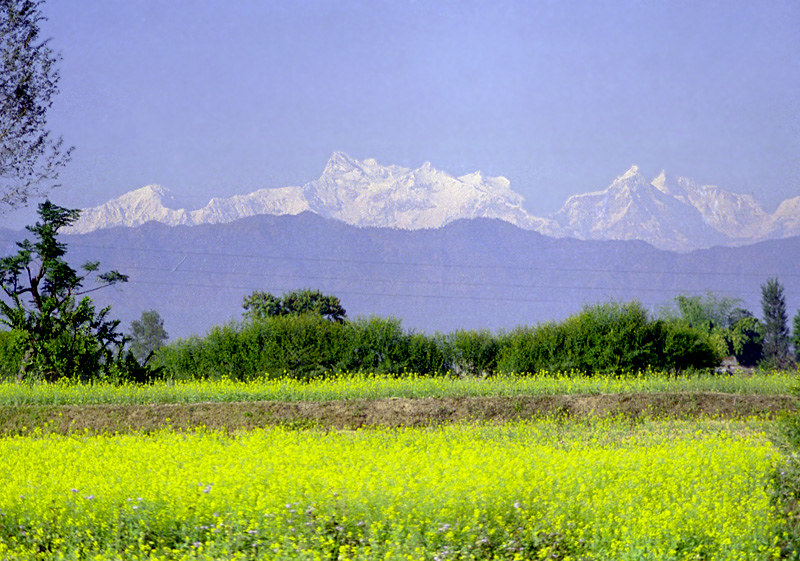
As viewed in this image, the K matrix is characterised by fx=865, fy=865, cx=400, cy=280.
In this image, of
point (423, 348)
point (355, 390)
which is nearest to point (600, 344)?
point (423, 348)

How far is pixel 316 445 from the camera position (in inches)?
403

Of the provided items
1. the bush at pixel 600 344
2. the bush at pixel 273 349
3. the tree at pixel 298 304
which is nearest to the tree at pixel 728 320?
the tree at pixel 298 304

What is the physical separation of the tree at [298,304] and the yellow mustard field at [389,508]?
165 ft

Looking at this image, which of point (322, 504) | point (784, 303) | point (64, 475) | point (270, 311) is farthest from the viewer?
point (784, 303)

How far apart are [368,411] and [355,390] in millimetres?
1431

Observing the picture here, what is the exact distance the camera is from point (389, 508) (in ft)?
21.1

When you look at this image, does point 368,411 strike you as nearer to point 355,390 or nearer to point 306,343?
point 355,390

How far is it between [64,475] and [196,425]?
18.4 feet

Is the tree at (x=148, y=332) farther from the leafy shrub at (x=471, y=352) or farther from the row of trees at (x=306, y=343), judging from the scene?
the leafy shrub at (x=471, y=352)

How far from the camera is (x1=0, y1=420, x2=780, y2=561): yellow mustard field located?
20.8 ft

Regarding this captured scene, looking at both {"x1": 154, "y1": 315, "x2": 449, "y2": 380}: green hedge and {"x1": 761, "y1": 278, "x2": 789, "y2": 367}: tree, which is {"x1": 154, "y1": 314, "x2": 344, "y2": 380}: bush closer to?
{"x1": 154, "y1": 315, "x2": 449, "y2": 380}: green hedge

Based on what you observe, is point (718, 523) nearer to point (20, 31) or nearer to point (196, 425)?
point (196, 425)

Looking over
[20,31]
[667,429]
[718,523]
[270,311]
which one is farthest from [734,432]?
[270,311]

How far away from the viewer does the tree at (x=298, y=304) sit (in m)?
59.7
